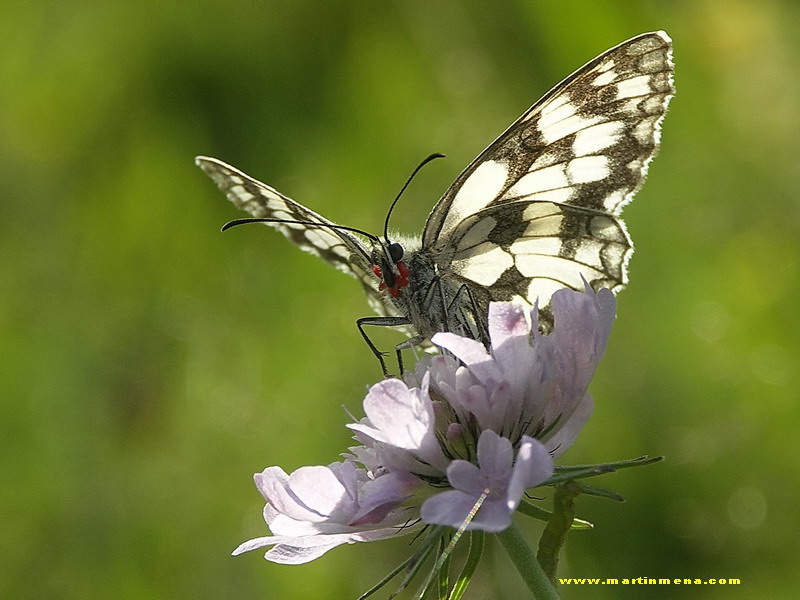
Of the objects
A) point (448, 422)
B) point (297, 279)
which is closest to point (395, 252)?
point (448, 422)

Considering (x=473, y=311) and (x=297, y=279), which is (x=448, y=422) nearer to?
(x=473, y=311)

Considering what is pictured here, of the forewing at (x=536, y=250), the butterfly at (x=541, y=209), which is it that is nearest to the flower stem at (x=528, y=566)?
the butterfly at (x=541, y=209)

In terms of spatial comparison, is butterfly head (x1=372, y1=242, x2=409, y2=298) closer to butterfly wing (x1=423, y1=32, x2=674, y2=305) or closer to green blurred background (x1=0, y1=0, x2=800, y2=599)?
butterfly wing (x1=423, y1=32, x2=674, y2=305)

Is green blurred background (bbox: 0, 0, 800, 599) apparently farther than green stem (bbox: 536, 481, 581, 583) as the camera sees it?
Yes

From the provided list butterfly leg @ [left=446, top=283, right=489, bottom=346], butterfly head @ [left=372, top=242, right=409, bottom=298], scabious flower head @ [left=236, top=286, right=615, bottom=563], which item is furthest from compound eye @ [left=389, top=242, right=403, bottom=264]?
scabious flower head @ [left=236, top=286, right=615, bottom=563]

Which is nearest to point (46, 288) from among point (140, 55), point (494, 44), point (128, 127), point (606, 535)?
point (128, 127)

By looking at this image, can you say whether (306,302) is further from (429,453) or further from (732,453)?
(429,453)
